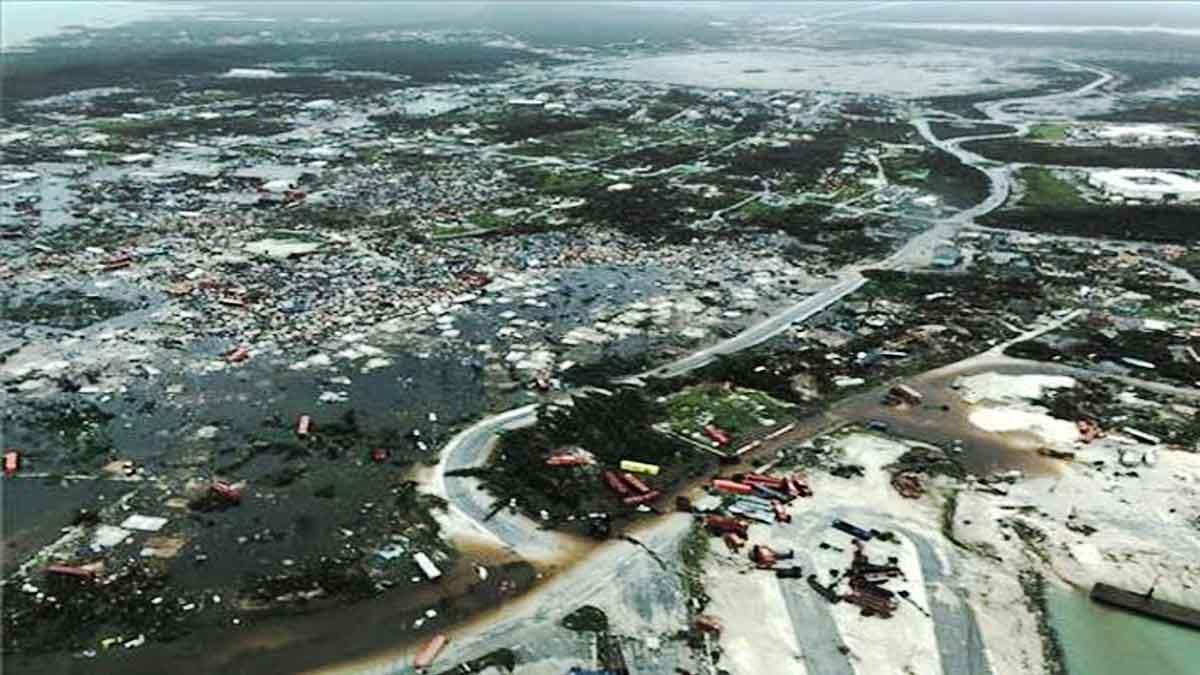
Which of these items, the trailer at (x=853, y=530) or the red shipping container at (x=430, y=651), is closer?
the red shipping container at (x=430, y=651)

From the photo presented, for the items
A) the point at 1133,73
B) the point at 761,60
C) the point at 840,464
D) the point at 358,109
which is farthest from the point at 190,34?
the point at 840,464

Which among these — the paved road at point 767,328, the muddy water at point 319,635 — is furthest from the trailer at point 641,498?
the paved road at point 767,328

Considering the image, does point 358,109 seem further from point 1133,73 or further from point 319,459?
point 1133,73

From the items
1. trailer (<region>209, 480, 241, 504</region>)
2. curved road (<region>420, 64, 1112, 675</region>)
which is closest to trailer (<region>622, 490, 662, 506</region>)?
curved road (<region>420, 64, 1112, 675</region>)

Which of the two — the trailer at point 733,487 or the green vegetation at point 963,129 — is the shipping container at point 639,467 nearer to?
the trailer at point 733,487

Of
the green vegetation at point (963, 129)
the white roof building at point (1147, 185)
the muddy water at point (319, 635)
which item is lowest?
the muddy water at point (319, 635)

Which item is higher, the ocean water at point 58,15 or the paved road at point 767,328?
the ocean water at point 58,15
